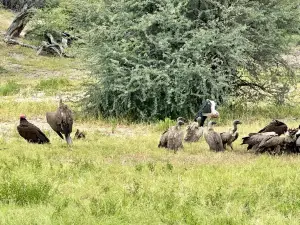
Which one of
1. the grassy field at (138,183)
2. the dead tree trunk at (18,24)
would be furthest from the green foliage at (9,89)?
the dead tree trunk at (18,24)

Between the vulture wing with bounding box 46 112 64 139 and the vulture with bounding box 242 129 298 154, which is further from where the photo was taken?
the vulture wing with bounding box 46 112 64 139

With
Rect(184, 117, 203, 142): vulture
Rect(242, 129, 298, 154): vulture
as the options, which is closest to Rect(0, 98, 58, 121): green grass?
Rect(184, 117, 203, 142): vulture

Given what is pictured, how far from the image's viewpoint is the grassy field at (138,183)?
6762 mm

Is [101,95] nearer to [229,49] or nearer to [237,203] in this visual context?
[229,49]

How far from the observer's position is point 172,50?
19078 millimetres

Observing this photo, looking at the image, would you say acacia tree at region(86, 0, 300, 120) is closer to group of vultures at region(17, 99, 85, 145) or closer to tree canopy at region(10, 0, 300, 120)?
tree canopy at region(10, 0, 300, 120)

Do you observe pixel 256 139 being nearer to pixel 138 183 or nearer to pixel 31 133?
pixel 138 183

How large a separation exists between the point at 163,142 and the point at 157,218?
562cm

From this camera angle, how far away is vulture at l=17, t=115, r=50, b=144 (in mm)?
12031

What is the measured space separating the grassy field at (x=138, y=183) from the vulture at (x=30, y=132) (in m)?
0.19

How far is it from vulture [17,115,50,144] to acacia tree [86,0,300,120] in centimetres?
609

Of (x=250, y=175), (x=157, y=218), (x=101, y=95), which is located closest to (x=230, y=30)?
(x=101, y=95)

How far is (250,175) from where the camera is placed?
916 centimetres

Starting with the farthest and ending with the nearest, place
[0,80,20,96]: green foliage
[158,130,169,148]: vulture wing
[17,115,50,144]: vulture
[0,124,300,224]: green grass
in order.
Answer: [0,80,20,96]: green foliage → [158,130,169,148]: vulture wing → [17,115,50,144]: vulture → [0,124,300,224]: green grass
